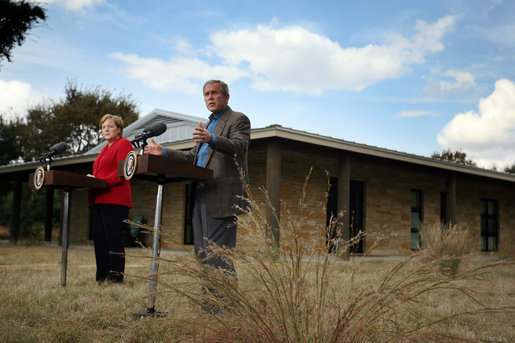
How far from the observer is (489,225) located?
15.7m

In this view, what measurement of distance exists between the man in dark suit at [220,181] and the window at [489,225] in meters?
14.0

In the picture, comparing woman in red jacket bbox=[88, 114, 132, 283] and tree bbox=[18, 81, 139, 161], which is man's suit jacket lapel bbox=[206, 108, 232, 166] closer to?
woman in red jacket bbox=[88, 114, 132, 283]

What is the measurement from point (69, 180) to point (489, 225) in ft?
48.1

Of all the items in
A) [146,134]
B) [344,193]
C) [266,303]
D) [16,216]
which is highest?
[146,134]

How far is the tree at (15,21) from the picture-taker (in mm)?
14219

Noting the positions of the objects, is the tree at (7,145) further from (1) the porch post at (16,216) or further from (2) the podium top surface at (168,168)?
(2) the podium top surface at (168,168)

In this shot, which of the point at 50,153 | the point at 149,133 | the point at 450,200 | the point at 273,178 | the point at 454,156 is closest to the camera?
the point at 149,133

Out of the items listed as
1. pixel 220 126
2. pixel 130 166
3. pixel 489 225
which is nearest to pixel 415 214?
pixel 489 225

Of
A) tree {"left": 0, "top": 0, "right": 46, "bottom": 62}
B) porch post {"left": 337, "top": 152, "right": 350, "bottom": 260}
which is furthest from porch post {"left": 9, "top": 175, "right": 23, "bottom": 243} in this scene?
porch post {"left": 337, "top": 152, "right": 350, "bottom": 260}

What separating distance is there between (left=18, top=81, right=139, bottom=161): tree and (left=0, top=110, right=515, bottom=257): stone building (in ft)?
44.9

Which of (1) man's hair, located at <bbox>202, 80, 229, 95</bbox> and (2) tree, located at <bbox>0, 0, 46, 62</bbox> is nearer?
(1) man's hair, located at <bbox>202, 80, 229, 95</bbox>

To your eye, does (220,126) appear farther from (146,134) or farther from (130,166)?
(130,166)

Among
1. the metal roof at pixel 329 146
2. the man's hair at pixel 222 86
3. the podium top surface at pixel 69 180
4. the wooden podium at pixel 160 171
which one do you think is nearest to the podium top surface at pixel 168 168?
the wooden podium at pixel 160 171

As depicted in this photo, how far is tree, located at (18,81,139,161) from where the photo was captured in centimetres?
2805
